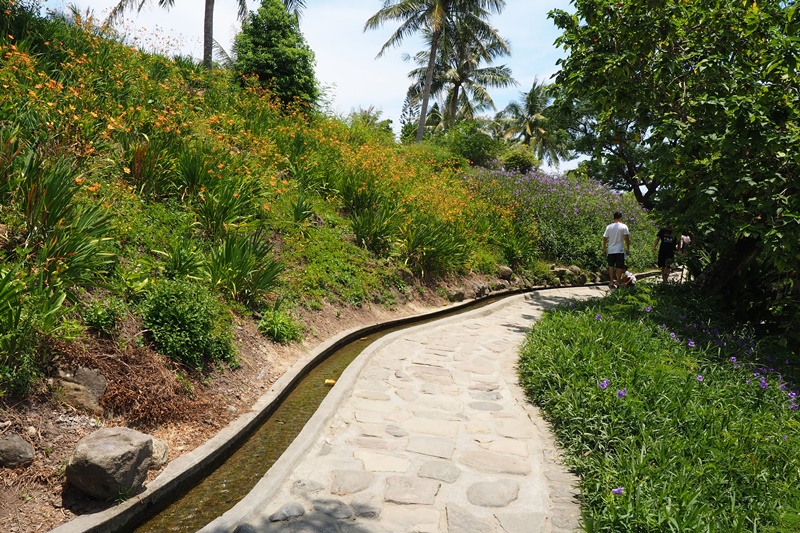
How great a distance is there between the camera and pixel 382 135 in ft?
55.2

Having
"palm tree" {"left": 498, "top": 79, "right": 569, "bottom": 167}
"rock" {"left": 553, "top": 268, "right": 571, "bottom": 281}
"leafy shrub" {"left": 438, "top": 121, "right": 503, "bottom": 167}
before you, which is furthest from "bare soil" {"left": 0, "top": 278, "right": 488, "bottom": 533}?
"palm tree" {"left": 498, "top": 79, "right": 569, "bottom": 167}

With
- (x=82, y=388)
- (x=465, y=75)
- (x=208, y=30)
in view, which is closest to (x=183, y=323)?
(x=82, y=388)

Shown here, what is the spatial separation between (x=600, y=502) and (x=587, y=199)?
623 inches

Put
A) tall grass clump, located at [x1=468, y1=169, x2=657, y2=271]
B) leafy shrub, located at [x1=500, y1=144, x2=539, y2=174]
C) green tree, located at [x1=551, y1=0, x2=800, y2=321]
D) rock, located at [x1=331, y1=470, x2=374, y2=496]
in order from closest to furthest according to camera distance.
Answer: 1. rock, located at [x1=331, y1=470, x2=374, y2=496]
2. green tree, located at [x1=551, y1=0, x2=800, y2=321]
3. tall grass clump, located at [x1=468, y1=169, x2=657, y2=271]
4. leafy shrub, located at [x1=500, y1=144, x2=539, y2=174]

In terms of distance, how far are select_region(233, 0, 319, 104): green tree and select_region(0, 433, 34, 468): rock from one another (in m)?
12.3

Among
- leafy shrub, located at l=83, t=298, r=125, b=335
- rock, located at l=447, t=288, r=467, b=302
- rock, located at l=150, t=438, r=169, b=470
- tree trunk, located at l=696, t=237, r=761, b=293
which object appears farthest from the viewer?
rock, located at l=447, t=288, r=467, b=302

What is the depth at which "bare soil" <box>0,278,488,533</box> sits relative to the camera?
2.96 metres

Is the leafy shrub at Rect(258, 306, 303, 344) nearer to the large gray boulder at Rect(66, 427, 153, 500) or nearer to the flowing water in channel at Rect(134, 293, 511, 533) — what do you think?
the flowing water in channel at Rect(134, 293, 511, 533)

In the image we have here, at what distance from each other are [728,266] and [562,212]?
7.43 m

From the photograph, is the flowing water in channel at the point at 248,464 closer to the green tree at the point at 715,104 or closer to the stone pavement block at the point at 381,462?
the stone pavement block at the point at 381,462

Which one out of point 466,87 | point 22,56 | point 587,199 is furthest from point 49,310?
point 466,87

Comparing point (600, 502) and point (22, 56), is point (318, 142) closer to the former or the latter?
point (22, 56)

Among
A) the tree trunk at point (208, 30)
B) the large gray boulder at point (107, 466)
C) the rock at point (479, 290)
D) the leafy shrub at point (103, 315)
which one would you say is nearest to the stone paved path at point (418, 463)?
the large gray boulder at point (107, 466)

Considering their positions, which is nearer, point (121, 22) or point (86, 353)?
point (86, 353)
